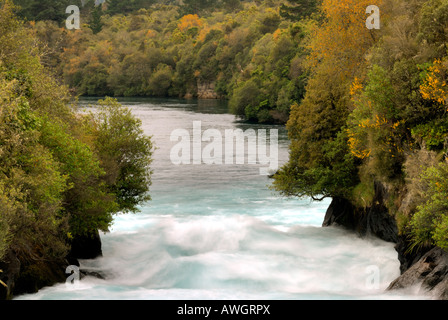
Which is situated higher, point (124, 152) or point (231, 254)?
point (124, 152)

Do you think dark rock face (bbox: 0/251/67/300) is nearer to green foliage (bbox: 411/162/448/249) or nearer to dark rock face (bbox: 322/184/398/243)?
green foliage (bbox: 411/162/448/249)

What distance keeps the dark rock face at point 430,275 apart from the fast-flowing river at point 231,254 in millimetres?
1018

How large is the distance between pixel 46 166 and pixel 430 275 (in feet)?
54.0

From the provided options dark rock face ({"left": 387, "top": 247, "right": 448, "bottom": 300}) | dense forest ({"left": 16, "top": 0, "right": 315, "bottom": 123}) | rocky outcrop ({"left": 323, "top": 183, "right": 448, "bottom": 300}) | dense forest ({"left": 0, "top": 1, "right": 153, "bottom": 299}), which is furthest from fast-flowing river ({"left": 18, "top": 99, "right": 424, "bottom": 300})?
dense forest ({"left": 16, "top": 0, "right": 315, "bottom": 123})

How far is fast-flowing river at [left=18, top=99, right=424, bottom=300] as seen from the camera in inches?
1096

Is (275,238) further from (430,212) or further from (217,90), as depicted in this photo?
(217,90)

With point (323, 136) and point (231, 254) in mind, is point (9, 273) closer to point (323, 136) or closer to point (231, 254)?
point (231, 254)

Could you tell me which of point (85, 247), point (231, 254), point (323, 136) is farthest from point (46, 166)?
point (323, 136)

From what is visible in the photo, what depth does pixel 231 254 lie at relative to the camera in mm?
34500

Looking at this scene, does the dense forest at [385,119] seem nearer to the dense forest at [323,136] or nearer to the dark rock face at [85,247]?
the dense forest at [323,136]

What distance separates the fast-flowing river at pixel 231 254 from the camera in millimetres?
27844

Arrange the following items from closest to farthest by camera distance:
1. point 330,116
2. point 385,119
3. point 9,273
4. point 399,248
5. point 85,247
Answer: point 9,273 → point 385,119 → point 399,248 → point 85,247 → point 330,116

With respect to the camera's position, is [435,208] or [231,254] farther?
[231,254]
